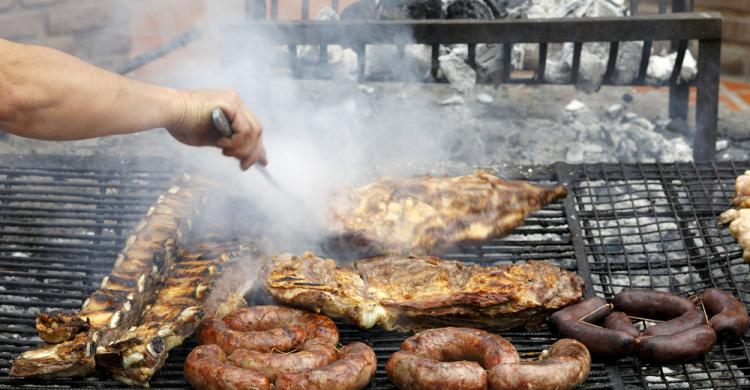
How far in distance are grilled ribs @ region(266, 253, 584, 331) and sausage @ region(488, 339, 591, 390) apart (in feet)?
1.55

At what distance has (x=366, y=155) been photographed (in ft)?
22.9

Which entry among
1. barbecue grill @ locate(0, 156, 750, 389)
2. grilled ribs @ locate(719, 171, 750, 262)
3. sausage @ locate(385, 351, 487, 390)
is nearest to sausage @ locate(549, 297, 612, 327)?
barbecue grill @ locate(0, 156, 750, 389)

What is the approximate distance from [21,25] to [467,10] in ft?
15.9

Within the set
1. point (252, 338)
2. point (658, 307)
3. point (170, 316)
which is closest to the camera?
point (252, 338)

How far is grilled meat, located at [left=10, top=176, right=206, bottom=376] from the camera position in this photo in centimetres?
341

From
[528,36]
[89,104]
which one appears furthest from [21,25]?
[89,104]

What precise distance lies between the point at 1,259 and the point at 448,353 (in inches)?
100

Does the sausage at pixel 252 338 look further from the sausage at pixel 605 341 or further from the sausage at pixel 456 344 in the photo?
the sausage at pixel 605 341

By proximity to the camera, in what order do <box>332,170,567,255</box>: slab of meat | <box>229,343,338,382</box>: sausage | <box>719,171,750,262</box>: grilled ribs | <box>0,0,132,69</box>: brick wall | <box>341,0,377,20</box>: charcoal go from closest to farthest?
1. <box>229,343,338,382</box>: sausage
2. <box>332,170,567,255</box>: slab of meat
3. <box>719,171,750,262</box>: grilled ribs
4. <box>341,0,377,20</box>: charcoal
5. <box>0,0,132,69</box>: brick wall

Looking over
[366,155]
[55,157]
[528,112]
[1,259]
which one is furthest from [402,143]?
[1,259]

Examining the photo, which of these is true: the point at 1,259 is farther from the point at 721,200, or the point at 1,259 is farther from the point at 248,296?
the point at 721,200

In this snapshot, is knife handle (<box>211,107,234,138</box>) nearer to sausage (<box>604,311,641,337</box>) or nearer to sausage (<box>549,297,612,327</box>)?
sausage (<box>549,297,612,327</box>)

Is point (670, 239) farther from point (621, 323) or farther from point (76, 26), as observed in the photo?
point (76, 26)

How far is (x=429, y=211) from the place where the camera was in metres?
4.45
